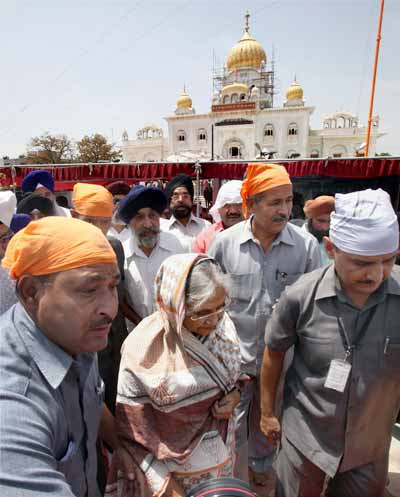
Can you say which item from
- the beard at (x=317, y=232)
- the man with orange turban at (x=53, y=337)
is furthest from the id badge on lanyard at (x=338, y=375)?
the beard at (x=317, y=232)

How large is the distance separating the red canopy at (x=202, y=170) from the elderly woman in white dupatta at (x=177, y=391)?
6.08 meters

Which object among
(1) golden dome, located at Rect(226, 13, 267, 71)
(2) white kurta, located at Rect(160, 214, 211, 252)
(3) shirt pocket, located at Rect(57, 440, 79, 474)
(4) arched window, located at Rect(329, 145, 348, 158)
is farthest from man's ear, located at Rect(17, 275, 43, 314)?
(1) golden dome, located at Rect(226, 13, 267, 71)

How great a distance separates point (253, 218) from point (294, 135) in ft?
154

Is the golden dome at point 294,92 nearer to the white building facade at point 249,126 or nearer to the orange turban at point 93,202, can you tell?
the white building facade at point 249,126

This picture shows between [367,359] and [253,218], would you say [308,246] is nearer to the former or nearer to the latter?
[253,218]

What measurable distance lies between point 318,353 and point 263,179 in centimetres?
114

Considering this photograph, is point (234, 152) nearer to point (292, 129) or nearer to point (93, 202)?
point (292, 129)

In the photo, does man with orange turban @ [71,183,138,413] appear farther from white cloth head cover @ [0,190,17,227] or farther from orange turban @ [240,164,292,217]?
orange turban @ [240,164,292,217]

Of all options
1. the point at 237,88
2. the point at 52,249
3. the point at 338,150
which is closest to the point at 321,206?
the point at 52,249

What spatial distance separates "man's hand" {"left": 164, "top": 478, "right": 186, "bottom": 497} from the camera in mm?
1269

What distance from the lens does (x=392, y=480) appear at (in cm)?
219

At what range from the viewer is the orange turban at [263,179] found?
2133mm

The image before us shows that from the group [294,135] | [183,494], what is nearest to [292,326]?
[183,494]

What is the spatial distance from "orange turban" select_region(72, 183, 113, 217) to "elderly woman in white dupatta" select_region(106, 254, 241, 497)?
5.54 ft
